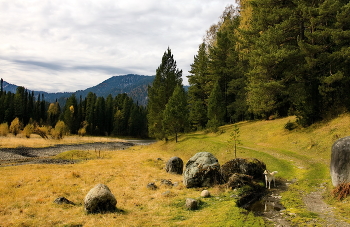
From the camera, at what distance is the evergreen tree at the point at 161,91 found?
50906 millimetres

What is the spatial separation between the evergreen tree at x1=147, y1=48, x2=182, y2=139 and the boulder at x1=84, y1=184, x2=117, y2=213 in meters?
36.7

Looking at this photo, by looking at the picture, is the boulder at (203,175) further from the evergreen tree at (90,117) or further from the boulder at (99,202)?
the evergreen tree at (90,117)

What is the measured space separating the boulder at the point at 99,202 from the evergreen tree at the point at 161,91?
1444 inches

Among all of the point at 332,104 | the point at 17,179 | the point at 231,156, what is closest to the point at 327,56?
the point at 332,104

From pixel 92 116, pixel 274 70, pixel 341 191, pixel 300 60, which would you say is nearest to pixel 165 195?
pixel 341 191

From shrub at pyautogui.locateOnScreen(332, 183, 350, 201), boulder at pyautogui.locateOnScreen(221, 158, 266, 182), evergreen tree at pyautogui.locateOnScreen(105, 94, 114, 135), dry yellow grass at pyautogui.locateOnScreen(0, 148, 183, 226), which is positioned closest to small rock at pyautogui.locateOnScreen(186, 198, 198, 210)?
dry yellow grass at pyautogui.locateOnScreen(0, 148, 183, 226)

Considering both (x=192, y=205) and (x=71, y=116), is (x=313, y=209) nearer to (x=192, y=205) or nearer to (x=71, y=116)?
(x=192, y=205)

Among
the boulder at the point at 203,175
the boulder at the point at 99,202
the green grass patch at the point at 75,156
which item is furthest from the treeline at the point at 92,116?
the boulder at the point at 99,202

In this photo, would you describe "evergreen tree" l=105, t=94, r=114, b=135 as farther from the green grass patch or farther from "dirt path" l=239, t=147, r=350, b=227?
"dirt path" l=239, t=147, r=350, b=227

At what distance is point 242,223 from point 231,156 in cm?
1854

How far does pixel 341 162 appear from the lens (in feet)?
38.9

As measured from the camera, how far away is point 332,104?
98.8 ft

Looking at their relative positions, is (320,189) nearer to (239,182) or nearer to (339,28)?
(239,182)

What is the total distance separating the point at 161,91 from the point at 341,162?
4288 centimetres
